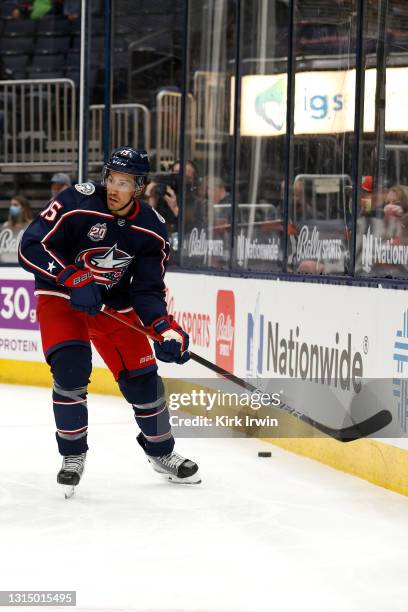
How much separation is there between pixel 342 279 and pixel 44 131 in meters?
4.60

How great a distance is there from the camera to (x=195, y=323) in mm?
8273

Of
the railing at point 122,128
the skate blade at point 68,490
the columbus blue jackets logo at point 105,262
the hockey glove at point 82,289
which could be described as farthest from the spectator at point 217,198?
the skate blade at point 68,490

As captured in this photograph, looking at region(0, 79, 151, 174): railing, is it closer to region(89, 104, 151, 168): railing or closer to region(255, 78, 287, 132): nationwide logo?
region(89, 104, 151, 168): railing

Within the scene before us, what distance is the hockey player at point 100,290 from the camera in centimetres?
544

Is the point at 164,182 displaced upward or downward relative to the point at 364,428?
upward

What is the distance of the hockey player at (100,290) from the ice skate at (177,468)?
15cm

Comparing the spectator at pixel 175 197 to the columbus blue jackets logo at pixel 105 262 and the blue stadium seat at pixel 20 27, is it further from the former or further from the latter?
the columbus blue jackets logo at pixel 105 262

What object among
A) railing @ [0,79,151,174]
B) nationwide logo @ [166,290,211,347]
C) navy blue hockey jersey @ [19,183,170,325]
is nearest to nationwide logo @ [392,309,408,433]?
navy blue hockey jersey @ [19,183,170,325]

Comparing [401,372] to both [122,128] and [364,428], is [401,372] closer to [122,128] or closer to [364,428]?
[364,428]

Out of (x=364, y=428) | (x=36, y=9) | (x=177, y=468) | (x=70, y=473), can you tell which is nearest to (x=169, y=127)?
(x=36, y=9)

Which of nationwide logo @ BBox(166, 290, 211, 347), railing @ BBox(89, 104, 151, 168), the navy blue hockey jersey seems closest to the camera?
the navy blue hockey jersey

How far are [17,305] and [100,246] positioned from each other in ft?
14.6

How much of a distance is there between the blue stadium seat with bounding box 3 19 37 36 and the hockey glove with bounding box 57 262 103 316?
17.4ft

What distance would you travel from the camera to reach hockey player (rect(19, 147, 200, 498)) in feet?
17.9
